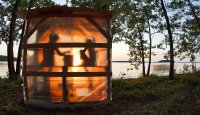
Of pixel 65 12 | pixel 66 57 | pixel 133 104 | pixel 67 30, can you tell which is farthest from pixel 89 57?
pixel 133 104

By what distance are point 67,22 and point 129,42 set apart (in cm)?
2979

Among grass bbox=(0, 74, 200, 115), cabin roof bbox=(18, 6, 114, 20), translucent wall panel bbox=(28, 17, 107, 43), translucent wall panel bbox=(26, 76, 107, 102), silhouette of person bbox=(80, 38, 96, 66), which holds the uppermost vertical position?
cabin roof bbox=(18, 6, 114, 20)

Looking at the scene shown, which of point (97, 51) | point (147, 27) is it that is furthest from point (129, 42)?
point (97, 51)

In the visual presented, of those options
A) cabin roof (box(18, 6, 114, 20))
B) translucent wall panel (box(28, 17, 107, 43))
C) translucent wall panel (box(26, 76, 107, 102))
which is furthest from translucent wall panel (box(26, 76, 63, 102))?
cabin roof (box(18, 6, 114, 20))

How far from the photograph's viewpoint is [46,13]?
487 inches

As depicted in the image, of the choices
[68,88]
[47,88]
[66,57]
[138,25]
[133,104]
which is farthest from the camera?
[138,25]

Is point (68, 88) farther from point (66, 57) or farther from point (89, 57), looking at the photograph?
point (89, 57)

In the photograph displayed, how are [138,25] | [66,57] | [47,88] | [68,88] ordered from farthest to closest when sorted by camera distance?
[138,25] → [47,88] → [68,88] → [66,57]

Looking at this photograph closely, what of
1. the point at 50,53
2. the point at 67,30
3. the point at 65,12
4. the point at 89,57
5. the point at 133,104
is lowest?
the point at 133,104

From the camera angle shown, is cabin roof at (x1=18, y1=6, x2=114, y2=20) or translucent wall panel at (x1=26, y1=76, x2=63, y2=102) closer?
cabin roof at (x1=18, y1=6, x2=114, y2=20)

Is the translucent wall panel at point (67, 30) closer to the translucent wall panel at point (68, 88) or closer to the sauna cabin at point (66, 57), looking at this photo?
the sauna cabin at point (66, 57)

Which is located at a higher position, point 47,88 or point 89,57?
point 89,57

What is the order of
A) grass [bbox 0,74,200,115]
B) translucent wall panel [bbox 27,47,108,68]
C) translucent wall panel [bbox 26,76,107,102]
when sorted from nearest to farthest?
grass [bbox 0,74,200,115], translucent wall panel [bbox 27,47,108,68], translucent wall panel [bbox 26,76,107,102]

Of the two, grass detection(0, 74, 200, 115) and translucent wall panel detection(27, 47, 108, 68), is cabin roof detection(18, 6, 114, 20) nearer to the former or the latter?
translucent wall panel detection(27, 47, 108, 68)
